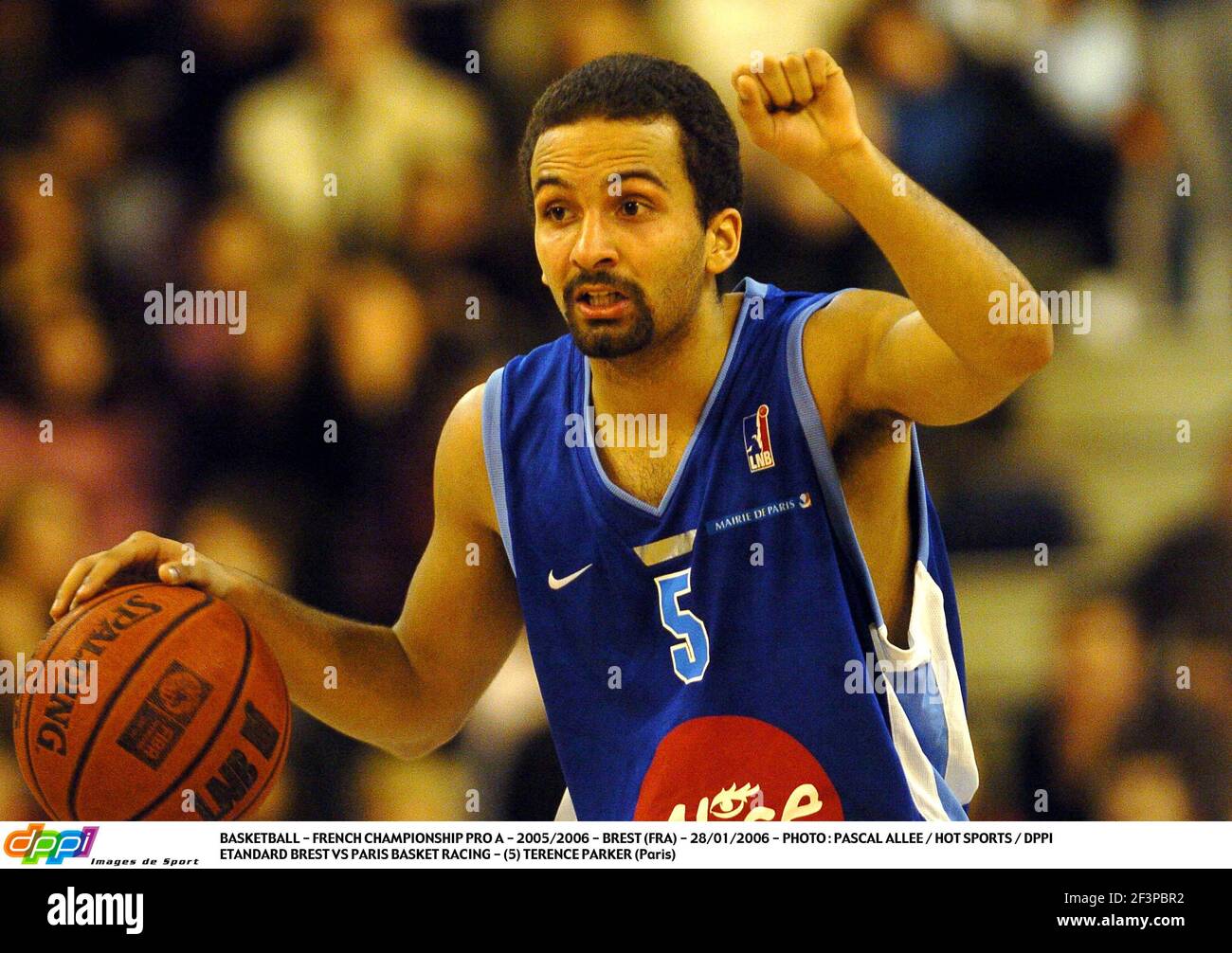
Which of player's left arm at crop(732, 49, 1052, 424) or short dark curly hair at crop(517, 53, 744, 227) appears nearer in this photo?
player's left arm at crop(732, 49, 1052, 424)

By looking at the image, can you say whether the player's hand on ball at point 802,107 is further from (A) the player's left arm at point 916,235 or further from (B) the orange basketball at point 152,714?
(B) the orange basketball at point 152,714

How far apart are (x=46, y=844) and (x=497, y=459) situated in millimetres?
980

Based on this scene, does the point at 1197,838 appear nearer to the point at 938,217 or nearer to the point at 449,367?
the point at 938,217

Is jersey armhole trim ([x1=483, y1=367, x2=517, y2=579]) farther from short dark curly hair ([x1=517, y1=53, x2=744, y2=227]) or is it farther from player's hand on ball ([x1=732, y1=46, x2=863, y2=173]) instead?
player's hand on ball ([x1=732, y1=46, x2=863, y2=173])

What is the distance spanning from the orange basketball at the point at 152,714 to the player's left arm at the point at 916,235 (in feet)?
3.40

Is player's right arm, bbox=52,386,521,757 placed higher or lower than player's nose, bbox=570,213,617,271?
lower

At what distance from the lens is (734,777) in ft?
7.05

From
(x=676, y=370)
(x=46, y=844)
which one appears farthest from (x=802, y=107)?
A: (x=46, y=844)

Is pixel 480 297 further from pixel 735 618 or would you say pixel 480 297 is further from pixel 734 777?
pixel 734 777

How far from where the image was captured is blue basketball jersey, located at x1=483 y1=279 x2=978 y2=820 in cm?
208

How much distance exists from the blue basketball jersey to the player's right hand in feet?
1.47

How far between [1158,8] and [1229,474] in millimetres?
803

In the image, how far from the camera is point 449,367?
2.67m

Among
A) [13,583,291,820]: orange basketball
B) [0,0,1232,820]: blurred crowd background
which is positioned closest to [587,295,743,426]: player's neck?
[0,0,1232,820]: blurred crowd background
